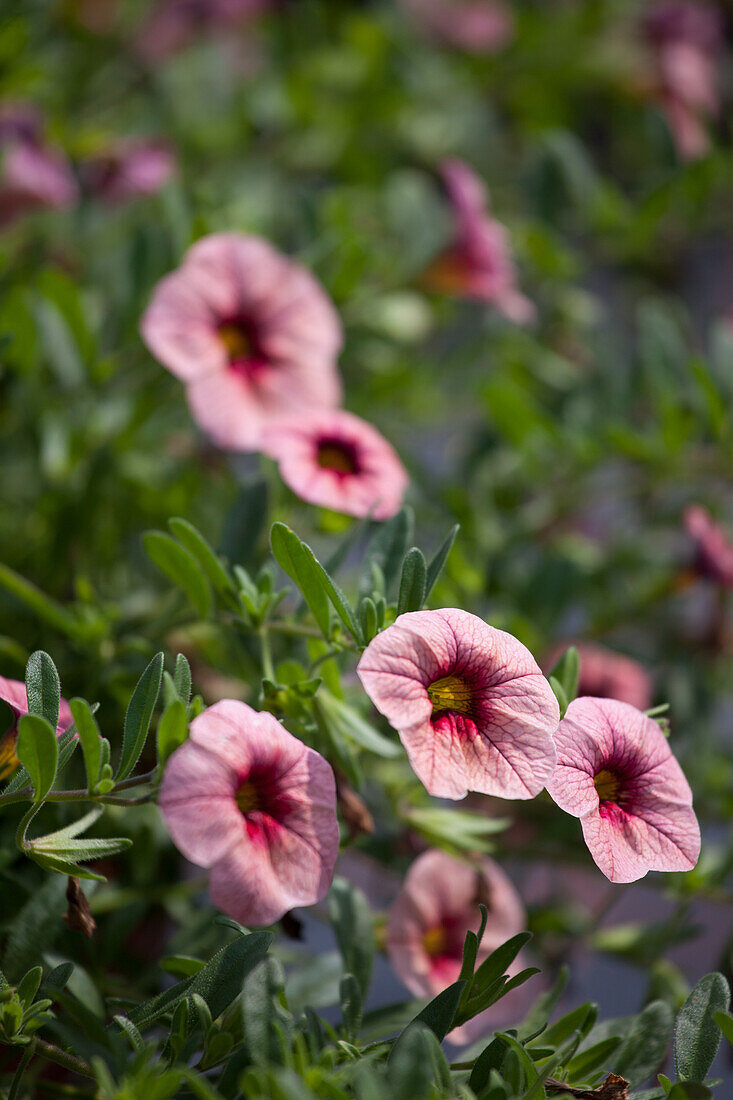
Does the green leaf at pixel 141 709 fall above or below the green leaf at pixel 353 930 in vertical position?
above

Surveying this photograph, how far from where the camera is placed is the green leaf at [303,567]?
1.57 feet

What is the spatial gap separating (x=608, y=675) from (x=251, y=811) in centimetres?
44

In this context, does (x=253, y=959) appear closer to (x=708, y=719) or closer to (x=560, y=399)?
(x=708, y=719)

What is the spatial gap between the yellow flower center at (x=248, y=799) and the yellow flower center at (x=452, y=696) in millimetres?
95

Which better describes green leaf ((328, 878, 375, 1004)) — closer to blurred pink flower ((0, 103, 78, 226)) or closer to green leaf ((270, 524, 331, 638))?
green leaf ((270, 524, 331, 638))

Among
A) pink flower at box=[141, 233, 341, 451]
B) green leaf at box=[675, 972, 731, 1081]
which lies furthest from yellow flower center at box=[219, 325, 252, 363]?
green leaf at box=[675, 972, 731, 1081]

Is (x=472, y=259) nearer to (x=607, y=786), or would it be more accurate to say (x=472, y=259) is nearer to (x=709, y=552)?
(x=709, y=552)

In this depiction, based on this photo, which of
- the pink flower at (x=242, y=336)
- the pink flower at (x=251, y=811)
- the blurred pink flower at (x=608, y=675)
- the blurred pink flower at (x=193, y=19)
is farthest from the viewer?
the blurred pink flower at (x=193, y=19)

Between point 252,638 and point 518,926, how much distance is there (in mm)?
275

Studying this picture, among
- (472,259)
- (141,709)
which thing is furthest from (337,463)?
(472,259)

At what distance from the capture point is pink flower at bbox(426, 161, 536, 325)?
926 millimetres

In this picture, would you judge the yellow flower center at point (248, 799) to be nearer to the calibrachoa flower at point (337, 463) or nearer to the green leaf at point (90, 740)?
the green leaf at point (90, 740)

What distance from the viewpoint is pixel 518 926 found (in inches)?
26.5

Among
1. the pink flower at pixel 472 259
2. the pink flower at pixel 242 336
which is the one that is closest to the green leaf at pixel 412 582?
the pink flower at pixel 242 336
